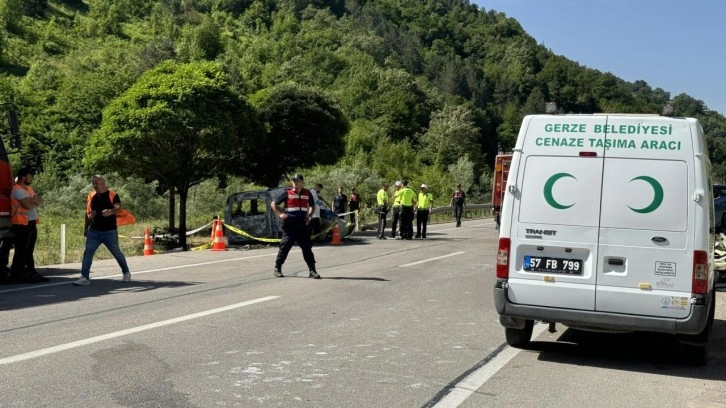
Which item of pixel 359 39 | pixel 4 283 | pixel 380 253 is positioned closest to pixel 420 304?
pixel 4 283

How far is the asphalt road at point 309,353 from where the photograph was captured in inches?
239

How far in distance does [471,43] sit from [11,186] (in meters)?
187

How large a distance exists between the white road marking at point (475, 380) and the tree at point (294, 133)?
83.5 feet

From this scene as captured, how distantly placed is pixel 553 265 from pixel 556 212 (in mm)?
496

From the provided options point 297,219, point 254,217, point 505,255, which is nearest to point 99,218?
point 297,219

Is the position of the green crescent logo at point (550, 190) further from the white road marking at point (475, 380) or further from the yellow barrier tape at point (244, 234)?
the yellow barrier tape at point (244, 234)

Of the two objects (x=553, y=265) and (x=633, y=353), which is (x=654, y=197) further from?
(x=633, y=353)

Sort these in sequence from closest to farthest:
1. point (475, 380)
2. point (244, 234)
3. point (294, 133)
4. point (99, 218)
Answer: point (475, 380) < point (99, 218) < point (244, 234) < point (294, 133)

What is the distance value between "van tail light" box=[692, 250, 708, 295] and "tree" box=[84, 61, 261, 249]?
703 inches

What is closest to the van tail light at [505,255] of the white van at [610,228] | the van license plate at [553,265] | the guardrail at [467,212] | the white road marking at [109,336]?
the white van at [610,228]

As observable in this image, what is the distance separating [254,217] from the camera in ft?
74.6

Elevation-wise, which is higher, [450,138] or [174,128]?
[450,138]

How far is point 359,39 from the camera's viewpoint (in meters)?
146

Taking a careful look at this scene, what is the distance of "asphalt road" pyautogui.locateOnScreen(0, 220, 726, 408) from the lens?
6082mm
